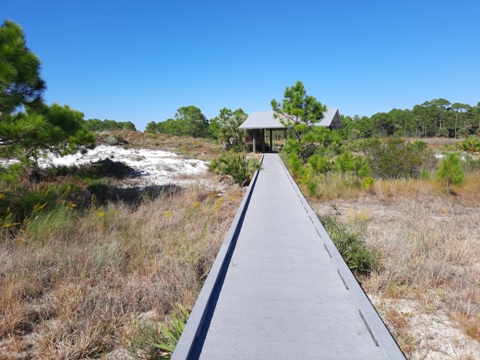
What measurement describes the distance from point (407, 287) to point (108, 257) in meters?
→ 4.25

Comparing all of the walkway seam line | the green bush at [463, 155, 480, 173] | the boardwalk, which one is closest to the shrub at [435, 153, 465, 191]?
the green bush at [463, 155, 480, 173]

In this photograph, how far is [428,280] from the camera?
383cm

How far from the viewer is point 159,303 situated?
3477mm

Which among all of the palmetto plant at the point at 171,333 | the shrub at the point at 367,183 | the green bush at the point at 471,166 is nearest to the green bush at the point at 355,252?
the palmetto plant at the point at 171,333

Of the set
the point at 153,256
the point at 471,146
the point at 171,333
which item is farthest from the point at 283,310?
the point at 471,146

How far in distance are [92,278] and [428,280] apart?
4497 mm

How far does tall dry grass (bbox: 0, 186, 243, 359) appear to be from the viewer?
293cm

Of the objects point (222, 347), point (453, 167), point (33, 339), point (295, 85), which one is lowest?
point (33, 339)

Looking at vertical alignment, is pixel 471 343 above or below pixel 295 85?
below

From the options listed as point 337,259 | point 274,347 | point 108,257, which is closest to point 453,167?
point 337,259

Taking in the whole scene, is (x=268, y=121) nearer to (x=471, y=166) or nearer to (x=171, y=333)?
(x=471, y=166)

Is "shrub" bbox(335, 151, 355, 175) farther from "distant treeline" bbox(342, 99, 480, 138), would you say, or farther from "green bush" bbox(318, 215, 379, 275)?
"distant treeline" bbox(342, 99, 480, 138)

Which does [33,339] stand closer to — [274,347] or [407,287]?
[274,347]

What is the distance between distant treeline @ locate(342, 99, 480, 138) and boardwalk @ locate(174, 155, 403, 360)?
60930mm
